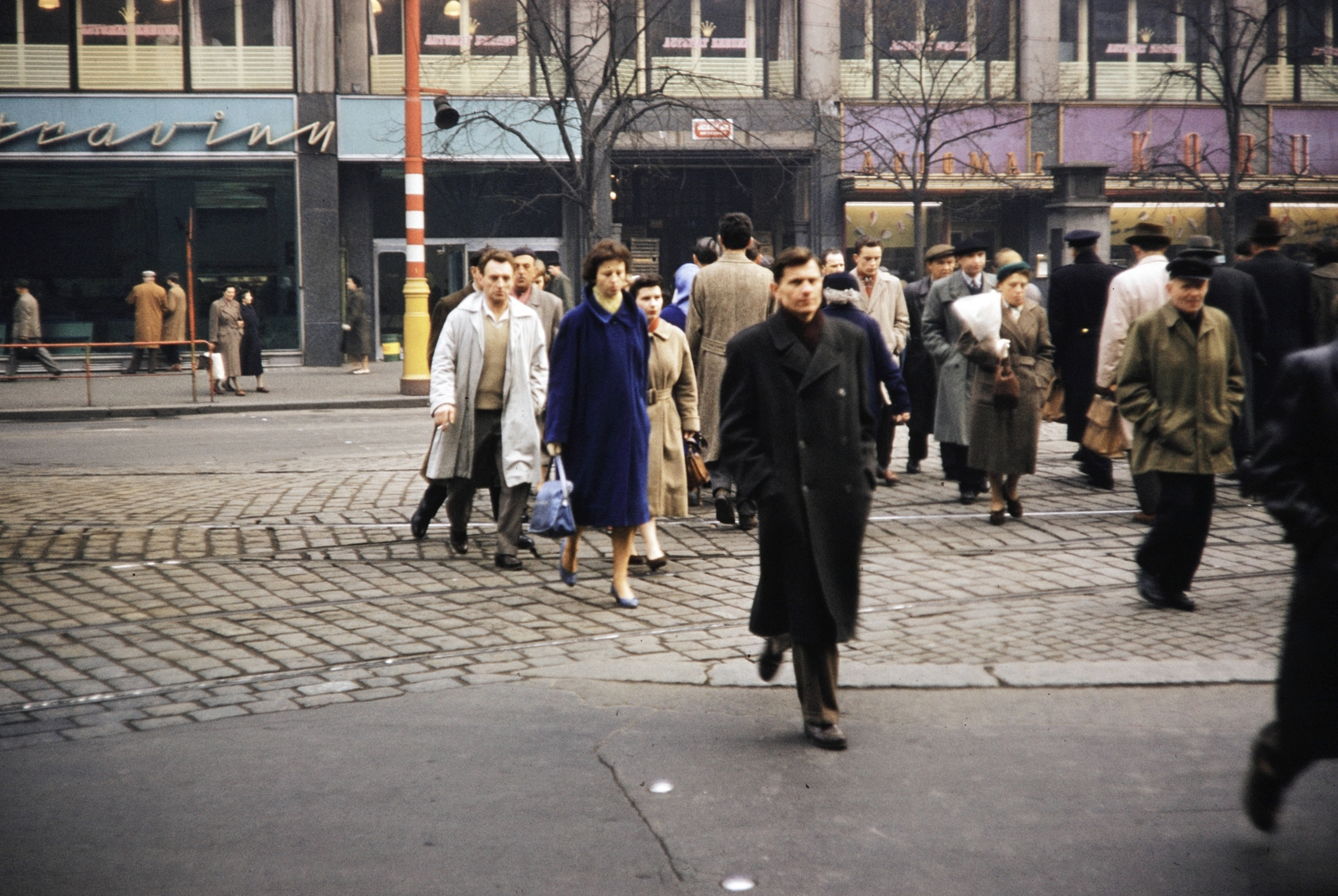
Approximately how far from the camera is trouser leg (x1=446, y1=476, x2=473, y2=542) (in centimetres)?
787

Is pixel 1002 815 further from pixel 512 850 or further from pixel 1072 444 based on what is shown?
pixel 1072 444

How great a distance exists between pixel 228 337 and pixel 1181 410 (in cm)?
1638

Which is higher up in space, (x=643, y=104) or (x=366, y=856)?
(x=643, y=104)

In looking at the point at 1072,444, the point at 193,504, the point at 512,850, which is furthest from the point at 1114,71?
the point at 512,850

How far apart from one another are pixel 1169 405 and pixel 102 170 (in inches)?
913

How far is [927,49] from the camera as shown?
2755cm

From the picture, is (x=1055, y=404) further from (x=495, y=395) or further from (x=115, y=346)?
(x=115, y=346)

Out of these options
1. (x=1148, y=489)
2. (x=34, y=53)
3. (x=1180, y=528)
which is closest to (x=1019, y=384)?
(x=1148, y=489)

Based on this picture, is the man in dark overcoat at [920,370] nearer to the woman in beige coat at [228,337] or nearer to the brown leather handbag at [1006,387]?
the brown leather handbag at [1006,387]

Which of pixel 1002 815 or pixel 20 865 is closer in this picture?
pixel 20 865

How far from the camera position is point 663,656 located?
18.8ft

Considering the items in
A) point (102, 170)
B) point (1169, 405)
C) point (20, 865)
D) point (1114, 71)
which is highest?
point (1114, 71)

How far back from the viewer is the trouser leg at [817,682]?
4.66 m

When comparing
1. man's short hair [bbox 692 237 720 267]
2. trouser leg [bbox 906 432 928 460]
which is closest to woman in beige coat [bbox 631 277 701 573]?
man's short hair [bbox 692 237 720 267]
